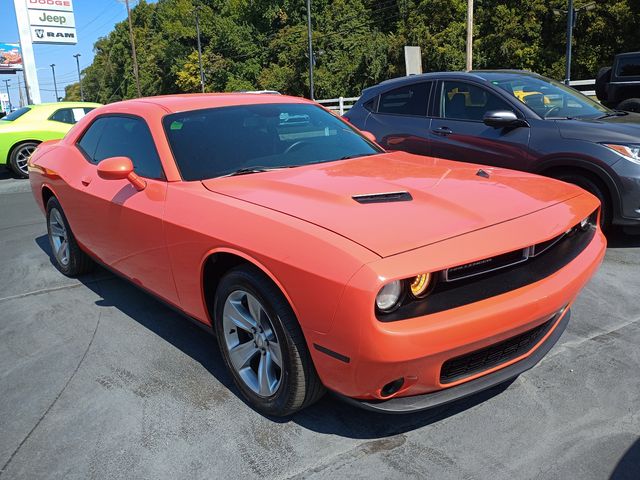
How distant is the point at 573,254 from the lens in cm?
268

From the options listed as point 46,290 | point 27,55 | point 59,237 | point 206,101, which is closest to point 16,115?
point 59,237

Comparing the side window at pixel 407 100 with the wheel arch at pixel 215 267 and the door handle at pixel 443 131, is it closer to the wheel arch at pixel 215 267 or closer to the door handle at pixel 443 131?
the door handle at pixel 443 131

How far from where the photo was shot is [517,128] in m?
5.37

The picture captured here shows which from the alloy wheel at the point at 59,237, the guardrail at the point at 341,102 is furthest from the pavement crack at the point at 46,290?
the guardrail at the point at 341,102

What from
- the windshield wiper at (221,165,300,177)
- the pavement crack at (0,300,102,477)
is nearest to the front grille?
the windshield wiper at (221,165,300,177)

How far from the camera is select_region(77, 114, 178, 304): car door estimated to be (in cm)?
311

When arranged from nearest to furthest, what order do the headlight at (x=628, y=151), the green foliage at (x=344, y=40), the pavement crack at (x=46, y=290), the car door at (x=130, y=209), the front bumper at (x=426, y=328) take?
the front bumper at (x=426, y=328)
the car door at (x=130, y=209)
the pavement crack at (x=46, y=290)
the headlight at (x=628, y=151)
the green foliage at (x=344, y=40)

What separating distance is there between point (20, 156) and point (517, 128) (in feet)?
33.0

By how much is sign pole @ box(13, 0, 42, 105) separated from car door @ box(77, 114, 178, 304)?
33.6m

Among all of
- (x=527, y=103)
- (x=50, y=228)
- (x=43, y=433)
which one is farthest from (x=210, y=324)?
(x=527, y=103)

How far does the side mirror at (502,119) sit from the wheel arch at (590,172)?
0.47 meters

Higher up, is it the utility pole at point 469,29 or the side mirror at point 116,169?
the utility pole at point 469,29

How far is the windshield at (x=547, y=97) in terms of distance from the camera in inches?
217

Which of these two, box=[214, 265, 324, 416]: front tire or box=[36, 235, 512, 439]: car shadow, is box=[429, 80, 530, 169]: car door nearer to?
box=[36, 235, 512, 439]: car shadow
